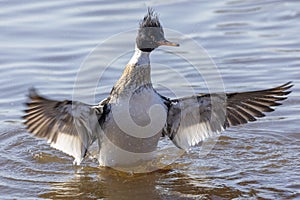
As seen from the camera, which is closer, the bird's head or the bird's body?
the bird's body

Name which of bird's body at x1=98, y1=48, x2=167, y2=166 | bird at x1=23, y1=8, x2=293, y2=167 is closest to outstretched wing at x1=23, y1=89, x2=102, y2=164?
bird at x1=23, y1=8, x2=293, y2=167

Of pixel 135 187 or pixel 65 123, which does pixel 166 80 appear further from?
pixel 65 123

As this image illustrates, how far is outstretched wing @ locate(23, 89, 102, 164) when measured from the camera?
24.7 feet

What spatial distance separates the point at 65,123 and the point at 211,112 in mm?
1631

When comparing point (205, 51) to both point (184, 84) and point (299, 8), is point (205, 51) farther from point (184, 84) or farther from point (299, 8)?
point (299, 8)

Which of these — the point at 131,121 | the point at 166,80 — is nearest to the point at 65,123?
the point at 131,121

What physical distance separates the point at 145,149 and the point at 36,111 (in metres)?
1.30

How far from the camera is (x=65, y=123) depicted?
25.7 ft

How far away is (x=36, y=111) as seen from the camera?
7.55m

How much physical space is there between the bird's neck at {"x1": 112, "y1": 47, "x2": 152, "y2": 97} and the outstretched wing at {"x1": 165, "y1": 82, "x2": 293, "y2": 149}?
41 cm

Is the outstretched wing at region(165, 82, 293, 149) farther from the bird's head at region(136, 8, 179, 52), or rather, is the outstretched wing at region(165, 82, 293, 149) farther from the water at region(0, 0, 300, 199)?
the bird's head at region(136, 8, 179, 52)

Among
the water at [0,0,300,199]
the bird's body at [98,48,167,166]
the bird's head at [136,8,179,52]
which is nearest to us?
the bird's body at [98,48,167,166]

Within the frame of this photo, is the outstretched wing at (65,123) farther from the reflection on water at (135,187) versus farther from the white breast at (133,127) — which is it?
the reflection on water at (135,187)

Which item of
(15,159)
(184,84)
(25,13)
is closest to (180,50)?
(184,84)
